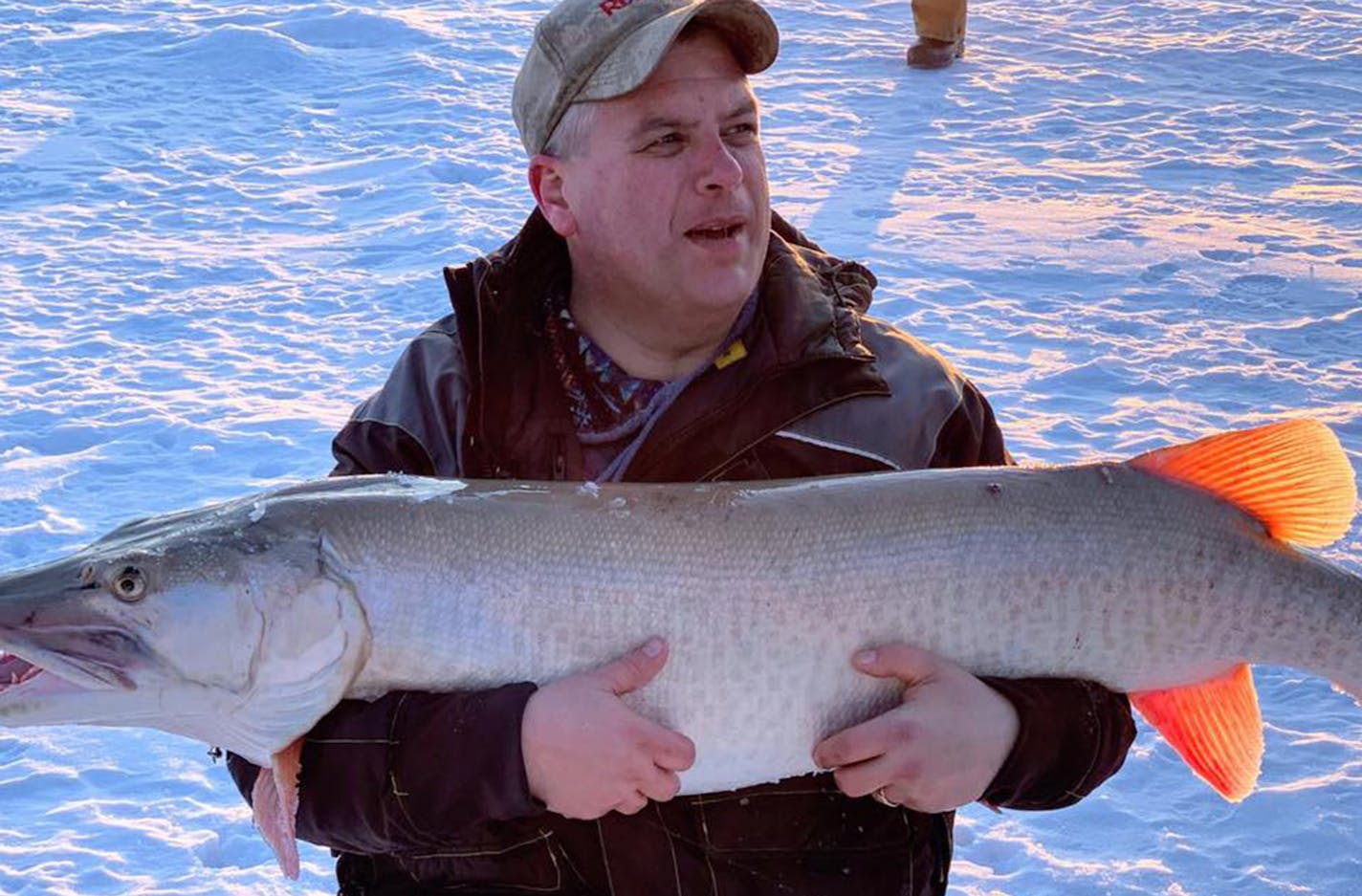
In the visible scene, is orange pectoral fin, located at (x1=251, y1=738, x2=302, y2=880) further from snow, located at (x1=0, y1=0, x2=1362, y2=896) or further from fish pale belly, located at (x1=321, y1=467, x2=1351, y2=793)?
snow, located at (x1=0, y1=0, x2=1362, y2=896)

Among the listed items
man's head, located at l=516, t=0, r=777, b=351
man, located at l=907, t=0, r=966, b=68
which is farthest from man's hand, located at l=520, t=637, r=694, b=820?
man, located at l=907, t=0, r=966, b=68

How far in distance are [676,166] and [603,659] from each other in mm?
832

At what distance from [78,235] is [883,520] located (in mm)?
5901

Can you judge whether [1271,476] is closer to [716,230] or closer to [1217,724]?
[1217,724]

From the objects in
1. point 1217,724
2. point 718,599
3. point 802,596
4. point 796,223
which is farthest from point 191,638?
point 796,223

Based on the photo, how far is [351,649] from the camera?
2303 millimetres

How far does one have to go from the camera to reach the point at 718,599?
93.4 inches

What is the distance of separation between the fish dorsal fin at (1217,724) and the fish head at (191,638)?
49.4 inches

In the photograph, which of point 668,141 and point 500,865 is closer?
point 500,865

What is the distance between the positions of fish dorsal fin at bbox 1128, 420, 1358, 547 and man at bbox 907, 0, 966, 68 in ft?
25.1

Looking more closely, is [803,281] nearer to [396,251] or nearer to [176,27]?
[396,251]

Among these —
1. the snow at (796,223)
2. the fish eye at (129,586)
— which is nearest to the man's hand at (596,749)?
the fish eye at (129,586)

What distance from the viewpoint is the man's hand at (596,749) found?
222 cm

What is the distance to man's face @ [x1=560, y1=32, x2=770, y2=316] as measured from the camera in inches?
103
